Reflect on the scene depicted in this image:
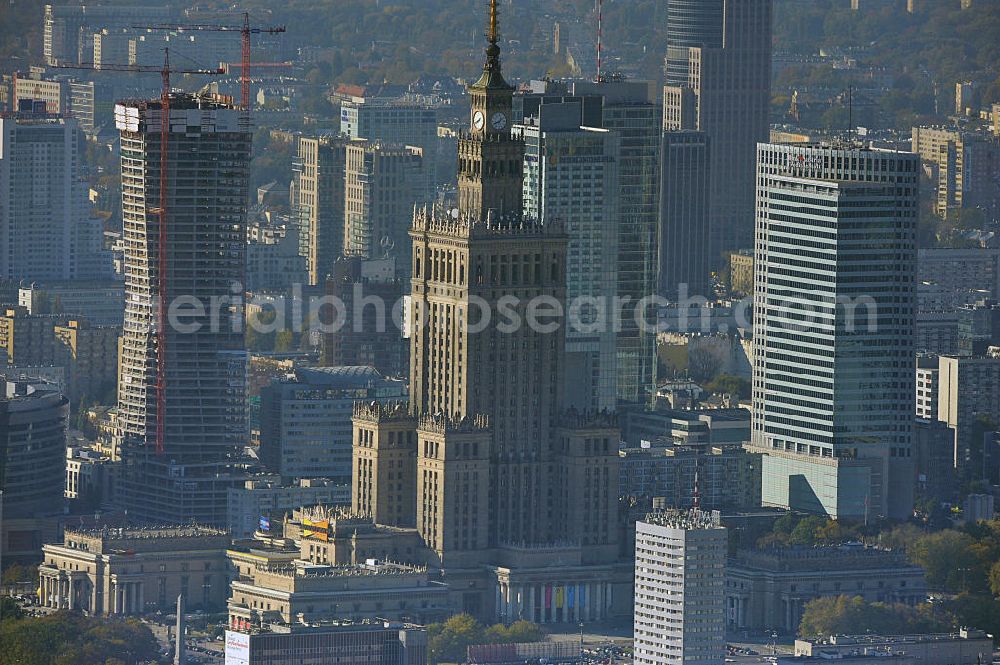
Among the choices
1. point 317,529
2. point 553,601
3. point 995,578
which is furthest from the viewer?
point 995,578

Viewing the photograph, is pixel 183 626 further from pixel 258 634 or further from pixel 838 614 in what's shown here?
pixel 838 614

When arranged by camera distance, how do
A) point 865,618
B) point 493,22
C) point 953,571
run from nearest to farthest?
point 865,618, point 493,22, point 953,571

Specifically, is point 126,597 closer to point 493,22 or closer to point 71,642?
point 71,642

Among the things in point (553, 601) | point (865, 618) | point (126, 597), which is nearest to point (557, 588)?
point (553, 601)

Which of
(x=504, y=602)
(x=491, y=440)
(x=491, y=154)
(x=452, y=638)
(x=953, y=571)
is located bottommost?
(x=452, y=638)

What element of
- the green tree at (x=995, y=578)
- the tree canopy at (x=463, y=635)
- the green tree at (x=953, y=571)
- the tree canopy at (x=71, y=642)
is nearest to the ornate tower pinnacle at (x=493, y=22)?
the tree canopy at (x=463, y=635)

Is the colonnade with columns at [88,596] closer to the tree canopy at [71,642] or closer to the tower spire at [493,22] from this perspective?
the tree canopy at [71,642]

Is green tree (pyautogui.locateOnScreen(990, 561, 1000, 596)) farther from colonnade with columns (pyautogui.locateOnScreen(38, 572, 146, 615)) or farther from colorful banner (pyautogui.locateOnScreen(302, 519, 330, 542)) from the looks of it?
colonnade with columns (pyautogui.locateOnScreen(38, 572, 146, 615))

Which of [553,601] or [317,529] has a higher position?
[317,529]
